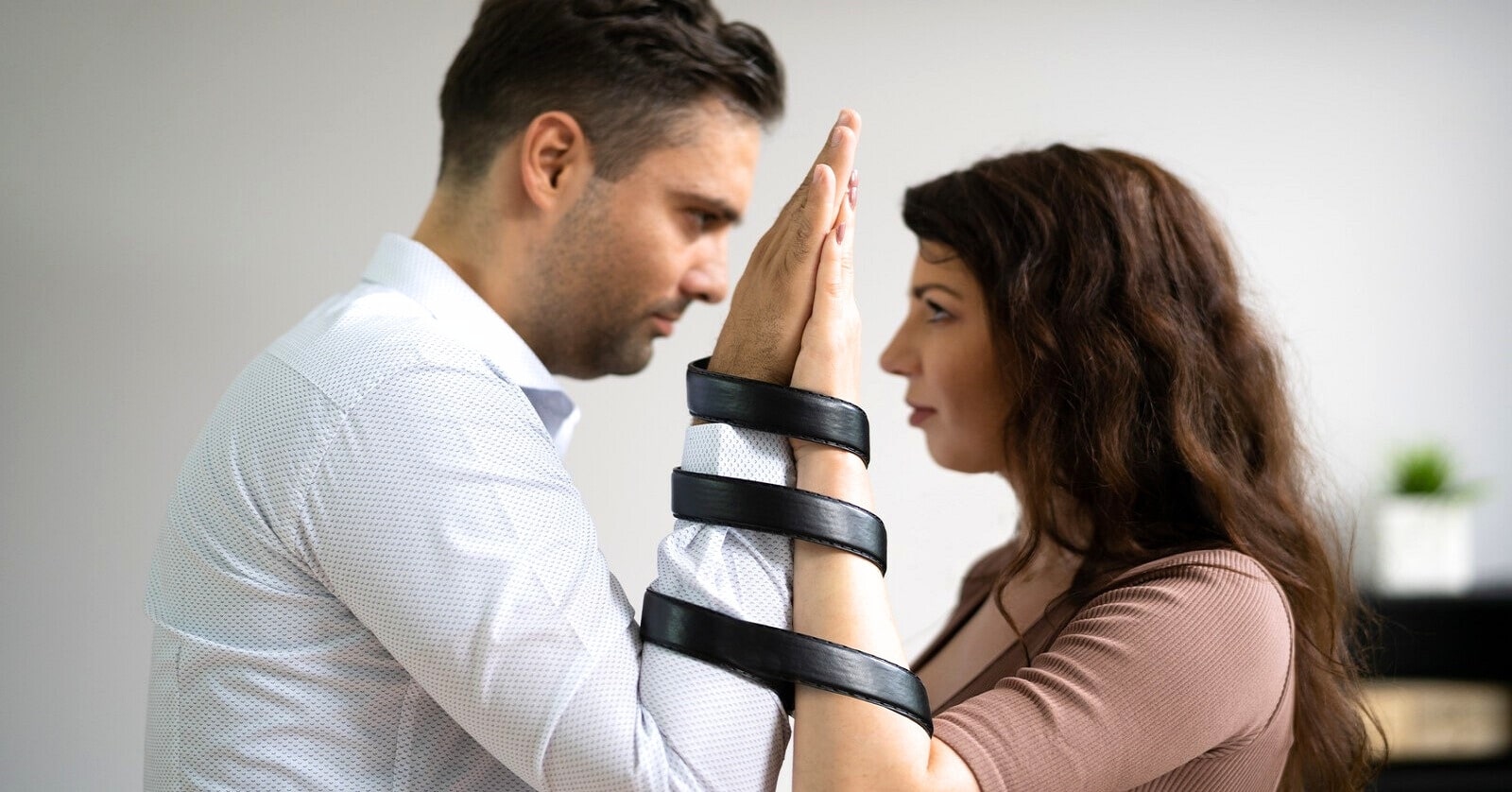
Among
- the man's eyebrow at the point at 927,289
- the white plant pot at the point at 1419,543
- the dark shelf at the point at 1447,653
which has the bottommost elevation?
the dark shelf at the point at 1447,653

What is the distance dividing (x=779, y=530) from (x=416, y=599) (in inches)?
11.4

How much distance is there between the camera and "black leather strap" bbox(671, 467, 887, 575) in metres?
0.99

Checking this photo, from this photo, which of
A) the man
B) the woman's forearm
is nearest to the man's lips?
the man

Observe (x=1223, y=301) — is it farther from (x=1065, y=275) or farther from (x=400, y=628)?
(x=400, y=628)

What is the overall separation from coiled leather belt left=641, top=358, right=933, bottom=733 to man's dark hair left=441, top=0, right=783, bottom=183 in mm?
499

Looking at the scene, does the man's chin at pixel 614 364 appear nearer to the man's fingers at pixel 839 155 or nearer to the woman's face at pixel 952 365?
the woman's face at pixel 952 365

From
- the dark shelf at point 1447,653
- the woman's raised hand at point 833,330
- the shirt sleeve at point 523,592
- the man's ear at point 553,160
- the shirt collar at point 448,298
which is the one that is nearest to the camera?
the shirt sleeve at point 523,592

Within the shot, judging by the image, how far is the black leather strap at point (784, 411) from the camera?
3.33ft

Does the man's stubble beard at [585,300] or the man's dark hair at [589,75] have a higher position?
the man's dark hair at [589,75]

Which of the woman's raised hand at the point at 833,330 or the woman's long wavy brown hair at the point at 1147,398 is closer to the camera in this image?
the woman's raised hand at the point at 833,330

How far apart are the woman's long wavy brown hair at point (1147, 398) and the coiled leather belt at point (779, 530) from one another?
1.18 ft

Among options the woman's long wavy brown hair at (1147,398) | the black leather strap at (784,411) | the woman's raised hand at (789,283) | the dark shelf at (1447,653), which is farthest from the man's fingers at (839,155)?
the dark shelf at (1447,653)

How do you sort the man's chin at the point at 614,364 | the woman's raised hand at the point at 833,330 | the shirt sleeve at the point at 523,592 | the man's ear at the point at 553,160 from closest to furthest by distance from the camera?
the shirt sleeve at the point at 523,592 < the woman's raised hand at the point at 833,330 < the man's ear at the point at 553,160 < the man's chin at the point at 614,364

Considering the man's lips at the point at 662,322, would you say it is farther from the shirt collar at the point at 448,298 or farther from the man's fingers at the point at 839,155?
the man's fingers at the point at 839,155
